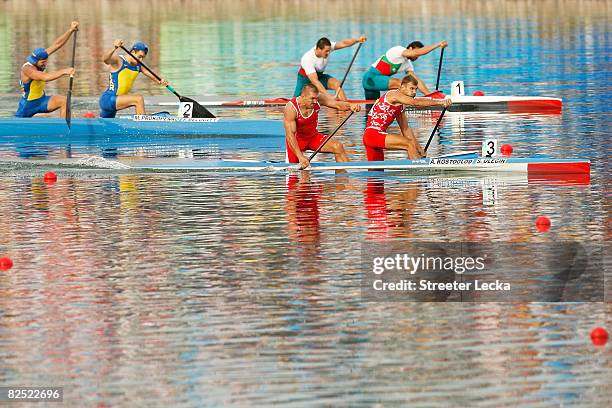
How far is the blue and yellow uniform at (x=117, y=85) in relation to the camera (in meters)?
30.1

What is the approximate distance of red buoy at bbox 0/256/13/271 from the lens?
17.3 meters

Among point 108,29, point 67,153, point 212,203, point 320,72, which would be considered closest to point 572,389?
point 212,203

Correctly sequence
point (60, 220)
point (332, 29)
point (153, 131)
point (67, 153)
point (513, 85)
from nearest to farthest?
point (60, 220)
point (67, 153)
point (153, 131)
point (513, 85)
point (332, 29)

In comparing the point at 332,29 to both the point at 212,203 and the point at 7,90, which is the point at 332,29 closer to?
the point at 7,90

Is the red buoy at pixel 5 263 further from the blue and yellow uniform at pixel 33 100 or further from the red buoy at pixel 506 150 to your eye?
the blue and yellow uniform at pixel 33 100

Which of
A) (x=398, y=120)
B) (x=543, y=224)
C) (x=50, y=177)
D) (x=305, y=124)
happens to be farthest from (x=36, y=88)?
(x=543, y=224)

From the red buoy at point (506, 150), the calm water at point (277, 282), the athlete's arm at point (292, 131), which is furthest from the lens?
the red buoy at point (506, 150)

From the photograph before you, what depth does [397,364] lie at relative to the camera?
13148 millimetres

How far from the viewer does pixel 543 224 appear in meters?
19.0

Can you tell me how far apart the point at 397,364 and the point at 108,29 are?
61.0 metres

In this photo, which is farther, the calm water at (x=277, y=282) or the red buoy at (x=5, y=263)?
the red buoy at (x=5, y=263)

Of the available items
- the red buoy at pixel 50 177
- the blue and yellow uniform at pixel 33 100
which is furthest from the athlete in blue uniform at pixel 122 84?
the red buoy at pixel 50 177

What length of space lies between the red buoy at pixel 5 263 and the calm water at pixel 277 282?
5.4 inches

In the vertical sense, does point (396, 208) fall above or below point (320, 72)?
below
